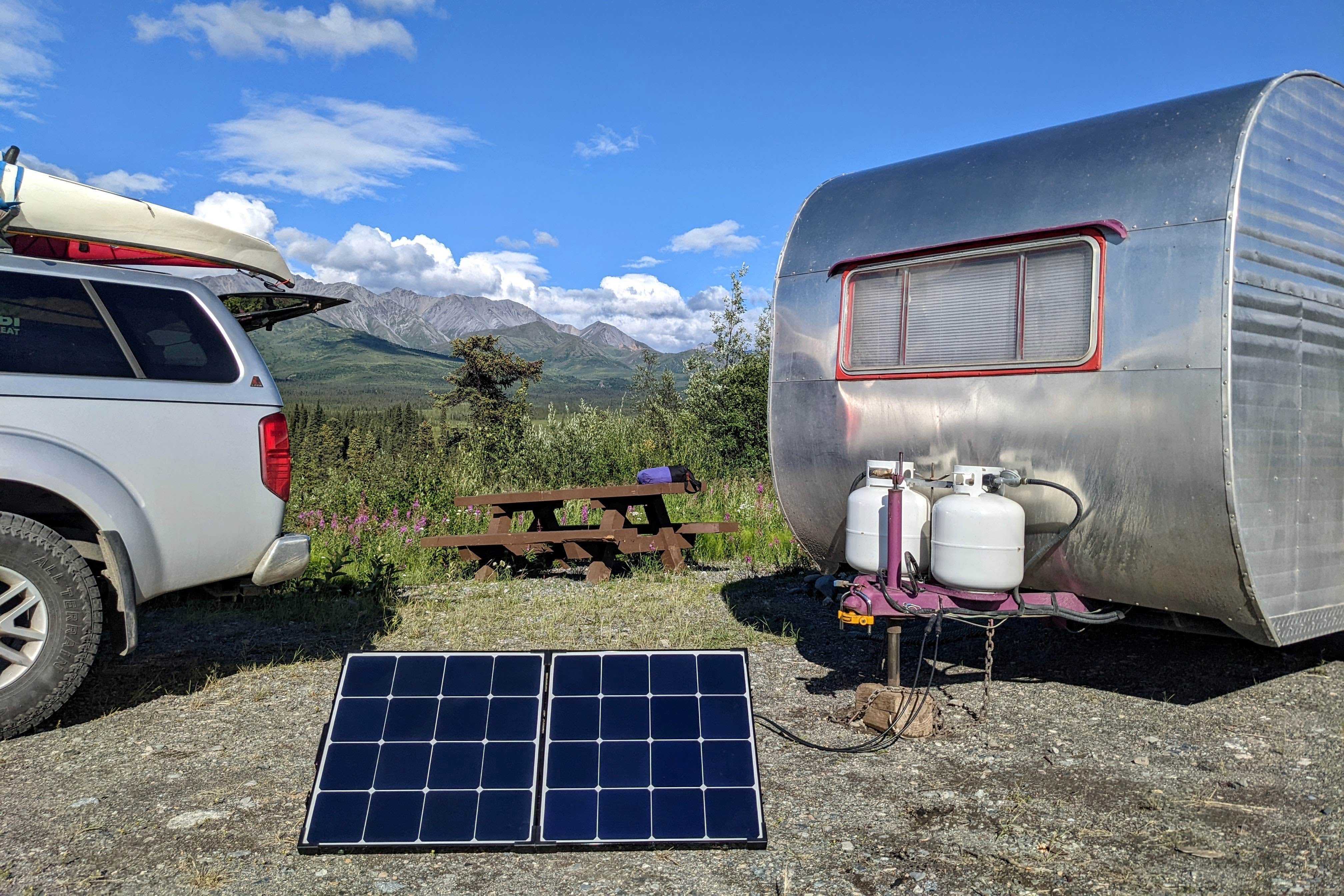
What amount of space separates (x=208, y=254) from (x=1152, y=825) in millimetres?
5677

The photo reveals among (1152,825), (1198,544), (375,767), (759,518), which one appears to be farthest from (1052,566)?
(759,518)

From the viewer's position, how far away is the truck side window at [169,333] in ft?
16.4

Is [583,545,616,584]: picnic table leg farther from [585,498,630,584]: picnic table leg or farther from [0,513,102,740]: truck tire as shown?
[0,513,102,740]: truck tire

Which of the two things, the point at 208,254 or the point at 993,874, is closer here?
the point at 993,874

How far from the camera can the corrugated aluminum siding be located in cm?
437

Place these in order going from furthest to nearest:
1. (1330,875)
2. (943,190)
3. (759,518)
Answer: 1. (759,518)
2. (943,190)
3. (1330,875)

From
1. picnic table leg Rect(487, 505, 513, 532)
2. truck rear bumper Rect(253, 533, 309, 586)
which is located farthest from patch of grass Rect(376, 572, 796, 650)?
truck rear bumper Rect(253, 533, 309, 586)

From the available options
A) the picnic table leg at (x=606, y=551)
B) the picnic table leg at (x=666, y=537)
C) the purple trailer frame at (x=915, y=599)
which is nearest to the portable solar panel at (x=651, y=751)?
the purple trailer frame at (x=915, y=599)

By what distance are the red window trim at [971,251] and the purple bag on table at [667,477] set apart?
10.6 ft

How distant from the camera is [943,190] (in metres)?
5.45

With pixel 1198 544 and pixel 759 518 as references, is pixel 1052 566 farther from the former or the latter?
pixel 759 518

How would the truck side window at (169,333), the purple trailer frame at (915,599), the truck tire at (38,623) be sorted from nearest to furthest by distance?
the truck tire at (38,623)
the purple trailer frame at (915,599)
the truck side window at (169,333)

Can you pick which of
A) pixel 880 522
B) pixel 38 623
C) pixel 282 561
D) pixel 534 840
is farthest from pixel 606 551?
pixel 534 840

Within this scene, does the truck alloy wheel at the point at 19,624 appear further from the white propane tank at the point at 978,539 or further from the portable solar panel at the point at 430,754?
the white propane tank at the point at 978,539
